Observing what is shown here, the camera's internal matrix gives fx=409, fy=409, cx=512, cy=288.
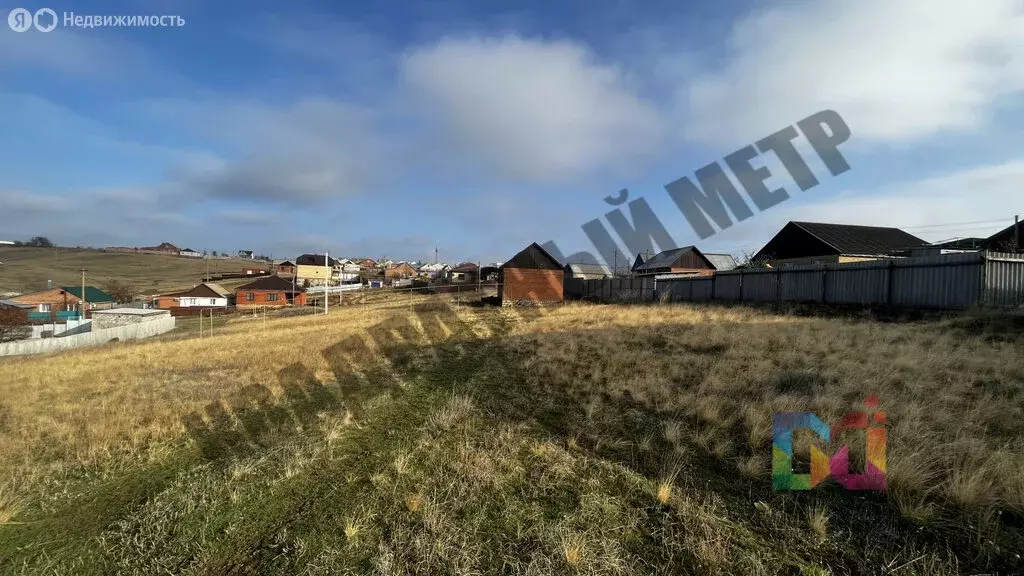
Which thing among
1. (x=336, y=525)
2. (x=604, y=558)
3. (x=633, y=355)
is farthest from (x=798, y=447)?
(x=633, y=355)

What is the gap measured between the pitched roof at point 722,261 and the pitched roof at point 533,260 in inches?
896

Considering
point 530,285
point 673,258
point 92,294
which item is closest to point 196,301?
point 92,294

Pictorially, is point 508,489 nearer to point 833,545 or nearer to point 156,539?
point 833,545

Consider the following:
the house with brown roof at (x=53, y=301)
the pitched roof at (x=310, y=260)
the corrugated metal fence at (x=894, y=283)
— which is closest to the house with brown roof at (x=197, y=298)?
the house with brown roof at (x=53, y=301)

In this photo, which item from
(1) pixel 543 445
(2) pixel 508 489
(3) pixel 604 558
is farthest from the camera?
(1) pixel 543 445

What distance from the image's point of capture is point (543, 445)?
16.4 ft

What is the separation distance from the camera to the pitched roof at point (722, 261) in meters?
47.2

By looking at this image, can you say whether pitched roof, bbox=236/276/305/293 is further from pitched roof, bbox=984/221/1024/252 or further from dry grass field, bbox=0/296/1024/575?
pitched roof, bbox=984/221/1024/252

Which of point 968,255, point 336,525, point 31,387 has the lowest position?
point 31,387

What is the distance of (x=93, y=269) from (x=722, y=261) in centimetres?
14706

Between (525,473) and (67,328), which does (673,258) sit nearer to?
(525,473)

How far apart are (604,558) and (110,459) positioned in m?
6.19

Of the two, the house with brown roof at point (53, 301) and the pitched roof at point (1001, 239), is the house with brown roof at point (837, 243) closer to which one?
the pitched roof at point (1001, 239)

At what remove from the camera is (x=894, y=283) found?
52.6 ft
